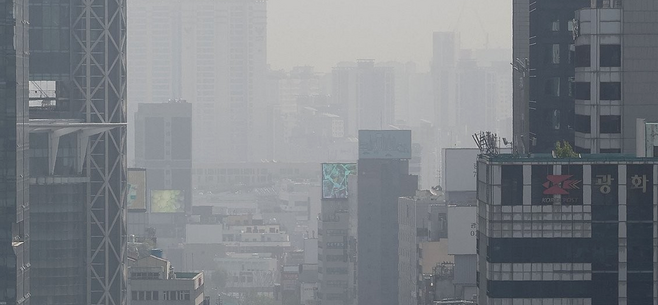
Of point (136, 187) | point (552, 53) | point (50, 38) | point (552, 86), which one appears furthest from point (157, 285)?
point (136, 187)

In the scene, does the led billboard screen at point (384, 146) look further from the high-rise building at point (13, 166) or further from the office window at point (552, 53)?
the high-rise building at point (13, 166)

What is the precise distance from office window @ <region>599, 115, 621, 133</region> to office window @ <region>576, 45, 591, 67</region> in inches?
67.3

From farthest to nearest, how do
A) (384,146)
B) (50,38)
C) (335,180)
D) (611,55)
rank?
(335,180)
(384,146)
(50,38)
(611,55)

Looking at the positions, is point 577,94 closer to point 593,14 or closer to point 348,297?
point 593,14

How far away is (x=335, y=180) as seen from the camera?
18000cm

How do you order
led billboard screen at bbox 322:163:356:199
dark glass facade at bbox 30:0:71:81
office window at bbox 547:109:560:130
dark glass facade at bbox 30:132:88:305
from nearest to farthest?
office window at bbox 547:109:560:130 → dark glass facade at bbox 30:132:88:305 → dark glass facade at bbox 30:0:71:81 → led billboard screen at bbox 322:163:356:199

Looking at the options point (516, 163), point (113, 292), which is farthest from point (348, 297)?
point (516, 163)

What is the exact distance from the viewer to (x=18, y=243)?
63562mm

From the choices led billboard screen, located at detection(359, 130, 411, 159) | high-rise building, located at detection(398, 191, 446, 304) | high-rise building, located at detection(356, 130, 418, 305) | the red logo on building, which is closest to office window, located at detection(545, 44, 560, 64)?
the red logo on building

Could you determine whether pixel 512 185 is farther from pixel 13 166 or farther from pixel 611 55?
pixel 13 166

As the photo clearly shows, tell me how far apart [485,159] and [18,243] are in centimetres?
1778

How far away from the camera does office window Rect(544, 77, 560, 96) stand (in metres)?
68.6

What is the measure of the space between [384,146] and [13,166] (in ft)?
351

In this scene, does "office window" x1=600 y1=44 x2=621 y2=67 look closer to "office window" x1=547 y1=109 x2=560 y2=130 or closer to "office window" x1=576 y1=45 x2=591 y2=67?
"office window" x1=576 y1=45 x2=591 y2=67
